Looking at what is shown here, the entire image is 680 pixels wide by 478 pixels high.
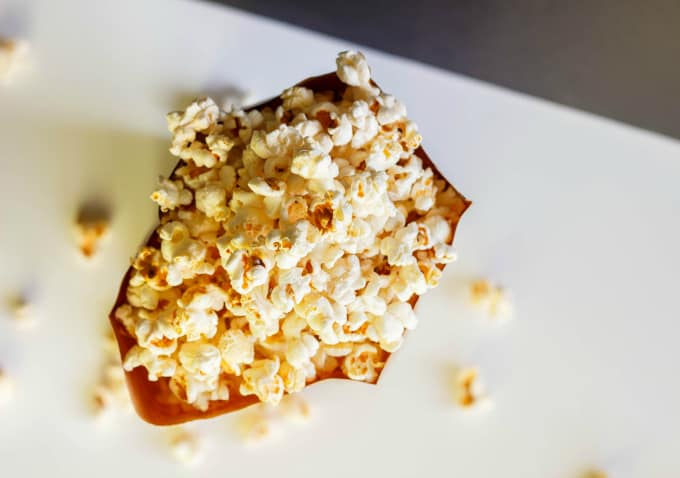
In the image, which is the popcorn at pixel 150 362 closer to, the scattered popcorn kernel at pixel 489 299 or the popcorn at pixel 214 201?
the popcorn at pixel 214 201

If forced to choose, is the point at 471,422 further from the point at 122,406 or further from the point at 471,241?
the point at 122,406

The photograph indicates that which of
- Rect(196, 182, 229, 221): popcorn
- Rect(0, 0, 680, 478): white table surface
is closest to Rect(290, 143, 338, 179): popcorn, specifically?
Rect(196, 182, 229, 221): popcorn

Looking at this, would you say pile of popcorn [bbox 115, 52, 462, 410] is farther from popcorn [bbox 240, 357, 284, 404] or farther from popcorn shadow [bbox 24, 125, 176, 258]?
popcorn shadow [bbox 24, 125, 176, 258]

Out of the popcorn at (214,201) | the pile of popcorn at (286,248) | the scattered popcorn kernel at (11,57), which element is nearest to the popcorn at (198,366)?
the pile of popcorn at (286,248)

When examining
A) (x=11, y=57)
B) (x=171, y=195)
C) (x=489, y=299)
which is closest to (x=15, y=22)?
(x=11, y=57)

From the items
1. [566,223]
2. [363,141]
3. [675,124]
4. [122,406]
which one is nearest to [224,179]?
[363,141]

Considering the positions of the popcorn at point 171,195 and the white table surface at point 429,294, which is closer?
the popcorn at point 171,195
